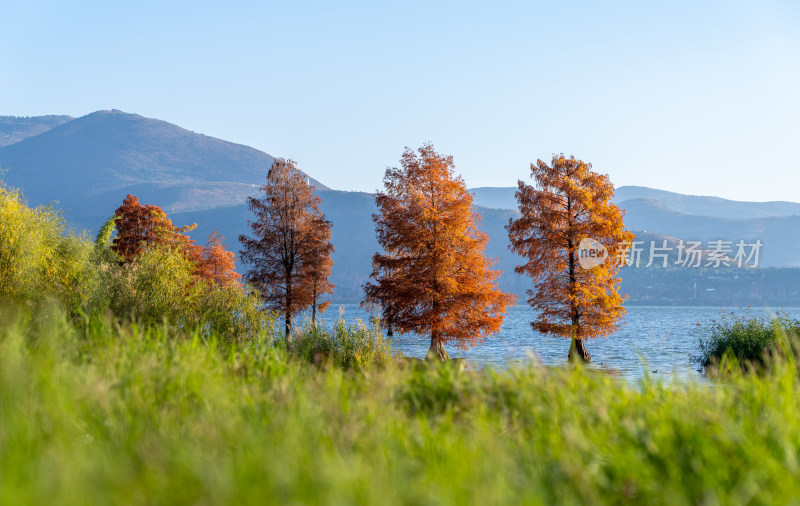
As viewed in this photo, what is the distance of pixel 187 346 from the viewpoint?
23.3ft

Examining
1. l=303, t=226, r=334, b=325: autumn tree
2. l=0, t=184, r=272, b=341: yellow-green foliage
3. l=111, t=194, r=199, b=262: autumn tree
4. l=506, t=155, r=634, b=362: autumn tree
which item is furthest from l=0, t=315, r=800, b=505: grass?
l=111, t=194, r=199, b=262: autumn tree

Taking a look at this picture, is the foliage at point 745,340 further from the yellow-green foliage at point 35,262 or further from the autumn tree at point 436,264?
the yellow-green foliage at point 35,262

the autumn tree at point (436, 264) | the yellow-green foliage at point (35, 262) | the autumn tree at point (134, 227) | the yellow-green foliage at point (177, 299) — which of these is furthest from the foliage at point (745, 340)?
the autumn tree at point (134, 227)

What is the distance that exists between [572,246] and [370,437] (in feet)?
107

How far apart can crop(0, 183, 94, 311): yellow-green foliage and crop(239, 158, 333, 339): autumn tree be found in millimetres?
14899

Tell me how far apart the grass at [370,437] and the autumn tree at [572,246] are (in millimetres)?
28870

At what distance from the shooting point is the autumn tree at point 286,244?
1754 inches

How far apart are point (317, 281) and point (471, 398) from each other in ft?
130

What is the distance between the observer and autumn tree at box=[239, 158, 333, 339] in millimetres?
44562

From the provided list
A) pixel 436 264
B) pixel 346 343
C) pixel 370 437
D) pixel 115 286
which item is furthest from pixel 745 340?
pixel 370 437

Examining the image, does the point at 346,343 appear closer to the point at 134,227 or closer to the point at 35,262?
the point at 35,262

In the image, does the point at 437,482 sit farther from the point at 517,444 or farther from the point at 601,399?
the point at 601,399

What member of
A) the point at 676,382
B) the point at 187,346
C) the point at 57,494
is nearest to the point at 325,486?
the point at 57,494

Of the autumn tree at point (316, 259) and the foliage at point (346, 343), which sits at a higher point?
the autumn tree at point (316, 259)
